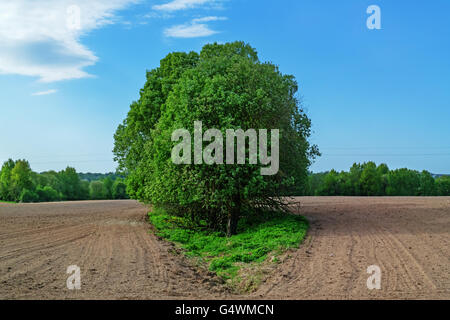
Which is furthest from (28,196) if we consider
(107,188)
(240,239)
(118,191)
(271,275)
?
(271,275)

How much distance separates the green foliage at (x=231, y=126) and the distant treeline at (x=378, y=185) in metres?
59.1

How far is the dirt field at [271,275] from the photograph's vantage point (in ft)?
38.5

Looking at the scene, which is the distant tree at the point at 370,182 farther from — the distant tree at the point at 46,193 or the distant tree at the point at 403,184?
the distant tree at the point at 46,193

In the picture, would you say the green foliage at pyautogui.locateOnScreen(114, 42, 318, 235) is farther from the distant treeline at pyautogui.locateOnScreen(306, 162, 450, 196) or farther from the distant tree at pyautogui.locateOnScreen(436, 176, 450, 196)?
the distant tree at pyautogui.locateOnScreen(436, 176, 450, 196)

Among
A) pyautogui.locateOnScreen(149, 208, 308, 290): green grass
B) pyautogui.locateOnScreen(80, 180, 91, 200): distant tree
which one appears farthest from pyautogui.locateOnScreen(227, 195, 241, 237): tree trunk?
pyautogui.locateOnScreen(80, 180, 91, 200): distant tree

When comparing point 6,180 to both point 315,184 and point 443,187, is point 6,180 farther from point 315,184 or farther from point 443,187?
point 443,187

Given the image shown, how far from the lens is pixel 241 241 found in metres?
20.8

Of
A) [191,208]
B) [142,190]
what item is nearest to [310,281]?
[191,208]

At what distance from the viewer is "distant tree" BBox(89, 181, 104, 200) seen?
103 meters

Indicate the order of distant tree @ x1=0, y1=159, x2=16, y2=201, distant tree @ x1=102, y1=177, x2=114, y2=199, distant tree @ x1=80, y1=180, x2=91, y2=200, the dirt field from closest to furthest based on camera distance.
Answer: the dirt field
distant tree @ x1=0, y1=159, x2=16, y2=201
distant tree @ x1=80, y1=180, x2=91, y2=200
distant tree @ x1=102, y1=177, x2=114, y2=199

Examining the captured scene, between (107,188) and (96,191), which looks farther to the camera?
(107,188)

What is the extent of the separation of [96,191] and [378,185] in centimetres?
6774

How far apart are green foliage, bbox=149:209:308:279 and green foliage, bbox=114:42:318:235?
1063mm
